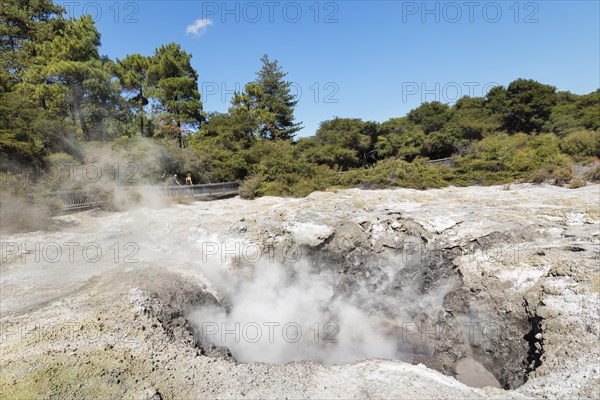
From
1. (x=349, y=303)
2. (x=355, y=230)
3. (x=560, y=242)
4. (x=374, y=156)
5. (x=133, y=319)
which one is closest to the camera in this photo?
(x=133, y=319)

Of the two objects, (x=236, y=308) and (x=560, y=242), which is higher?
(x=560, y=242)

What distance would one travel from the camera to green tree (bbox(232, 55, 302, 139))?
28.6m

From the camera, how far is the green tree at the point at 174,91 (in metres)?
21.5

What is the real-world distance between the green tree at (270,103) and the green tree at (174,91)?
4.81 metres

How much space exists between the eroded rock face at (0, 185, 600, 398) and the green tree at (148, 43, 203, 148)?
11.9 metres

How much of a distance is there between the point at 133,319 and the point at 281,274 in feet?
14.1

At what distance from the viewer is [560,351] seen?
4445mm

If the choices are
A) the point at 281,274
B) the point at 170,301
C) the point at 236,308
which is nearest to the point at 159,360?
the point at 170,301

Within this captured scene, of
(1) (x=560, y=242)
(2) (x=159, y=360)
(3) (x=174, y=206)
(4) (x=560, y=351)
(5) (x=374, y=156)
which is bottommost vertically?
(4) (x=560, y=351)

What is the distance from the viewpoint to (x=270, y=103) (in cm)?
3067

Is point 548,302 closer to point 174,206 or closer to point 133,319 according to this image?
point 133,319

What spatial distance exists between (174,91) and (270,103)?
10904 mm

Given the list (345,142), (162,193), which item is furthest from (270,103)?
(162,193)

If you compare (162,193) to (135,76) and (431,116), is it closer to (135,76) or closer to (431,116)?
(135,76)
